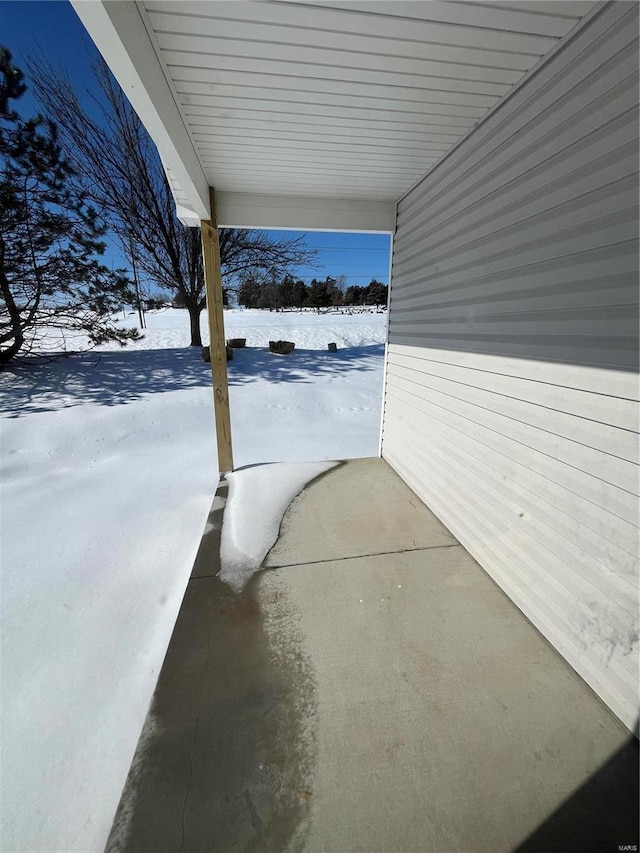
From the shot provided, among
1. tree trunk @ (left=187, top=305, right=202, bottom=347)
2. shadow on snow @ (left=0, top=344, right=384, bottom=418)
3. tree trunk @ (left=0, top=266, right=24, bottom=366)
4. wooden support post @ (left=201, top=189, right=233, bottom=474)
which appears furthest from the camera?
tree trunk @ (left=187, top=305, right=202, bottom=347)

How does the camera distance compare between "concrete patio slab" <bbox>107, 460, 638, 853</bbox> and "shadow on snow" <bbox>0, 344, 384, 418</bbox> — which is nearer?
"concrete patio slab" <bbox>107, 460, 638, 853</bbox>

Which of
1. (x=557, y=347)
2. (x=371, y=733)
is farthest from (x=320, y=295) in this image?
(x=371, y=733)

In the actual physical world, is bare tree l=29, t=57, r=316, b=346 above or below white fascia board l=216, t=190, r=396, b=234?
above

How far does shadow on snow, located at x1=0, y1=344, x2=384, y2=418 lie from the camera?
5.62 metres

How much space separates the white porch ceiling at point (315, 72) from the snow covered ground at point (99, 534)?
2.31 meters

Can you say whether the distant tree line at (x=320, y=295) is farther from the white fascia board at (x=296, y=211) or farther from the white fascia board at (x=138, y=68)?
the white fascia board at (x=138, y=68)

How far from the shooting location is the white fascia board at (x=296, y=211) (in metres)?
3.09

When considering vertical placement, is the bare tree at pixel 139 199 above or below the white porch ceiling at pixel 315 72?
above

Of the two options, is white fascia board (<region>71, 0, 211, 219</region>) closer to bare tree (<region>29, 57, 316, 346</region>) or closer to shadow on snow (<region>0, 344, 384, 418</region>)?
shadow on snow (<region>0, 344, 384, 418</region>)

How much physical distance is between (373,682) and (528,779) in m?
0.57

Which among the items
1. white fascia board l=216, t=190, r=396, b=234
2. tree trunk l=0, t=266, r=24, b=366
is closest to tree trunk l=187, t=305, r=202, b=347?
tree trunk l=0, t=266, r=24, b=366

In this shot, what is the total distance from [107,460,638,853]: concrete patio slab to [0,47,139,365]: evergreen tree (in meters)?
7.63

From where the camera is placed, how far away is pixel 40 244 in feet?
21.6

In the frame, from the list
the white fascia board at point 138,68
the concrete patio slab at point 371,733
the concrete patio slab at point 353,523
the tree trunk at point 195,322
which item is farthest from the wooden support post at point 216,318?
the tree trunk at point 195,322
